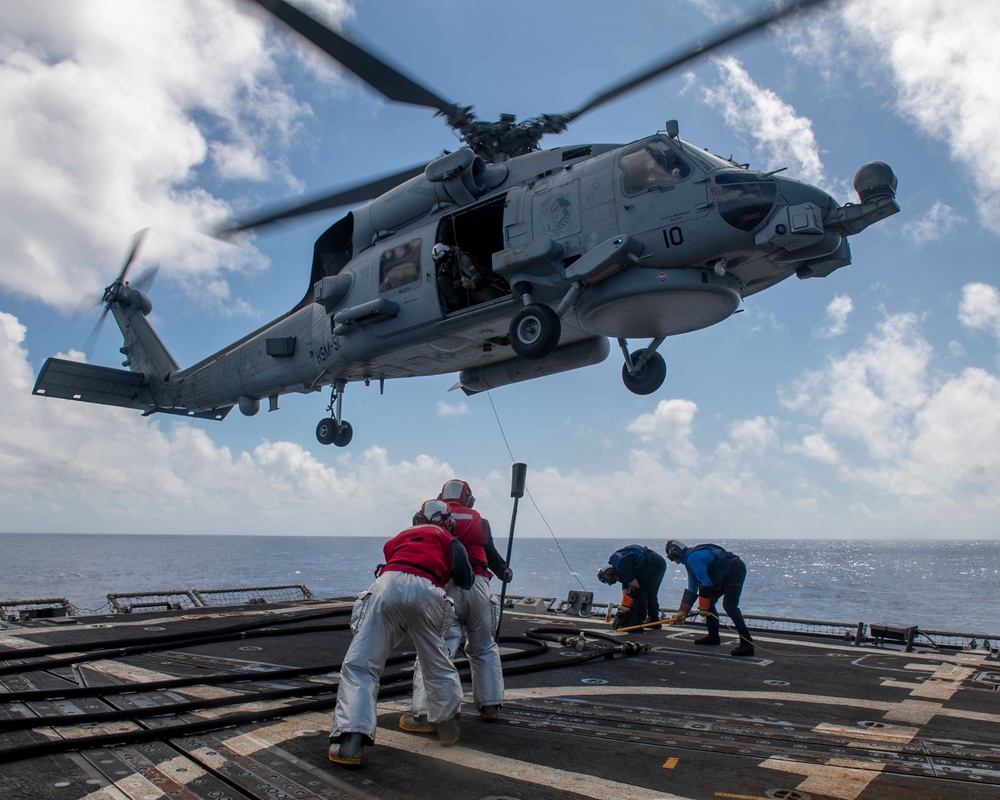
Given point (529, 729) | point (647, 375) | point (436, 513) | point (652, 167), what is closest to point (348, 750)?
point (529, 729)

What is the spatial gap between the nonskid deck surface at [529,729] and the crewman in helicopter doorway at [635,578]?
86.8 inches

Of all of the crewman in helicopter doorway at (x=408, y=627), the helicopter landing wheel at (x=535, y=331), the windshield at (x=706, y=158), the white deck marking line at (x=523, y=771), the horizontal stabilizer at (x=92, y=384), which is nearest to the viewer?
the white deck marking line at (x=523, y=771)

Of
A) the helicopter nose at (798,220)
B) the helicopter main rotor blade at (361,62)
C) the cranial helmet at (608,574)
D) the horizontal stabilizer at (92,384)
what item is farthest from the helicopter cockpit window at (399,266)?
the horizontal stabilizer at (92,384)

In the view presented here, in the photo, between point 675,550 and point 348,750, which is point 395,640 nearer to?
point 348,750

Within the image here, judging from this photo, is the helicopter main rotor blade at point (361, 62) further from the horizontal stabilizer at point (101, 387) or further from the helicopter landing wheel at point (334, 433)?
the horizontal stabilizer at point (101, 387)

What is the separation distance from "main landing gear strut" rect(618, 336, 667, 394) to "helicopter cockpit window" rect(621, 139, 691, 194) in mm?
2817

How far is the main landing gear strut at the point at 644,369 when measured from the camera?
40.3 feet

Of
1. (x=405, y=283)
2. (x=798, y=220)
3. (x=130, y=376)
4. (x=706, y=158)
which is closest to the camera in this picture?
(x=798, y=220)

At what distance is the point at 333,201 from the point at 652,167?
6.24 metres

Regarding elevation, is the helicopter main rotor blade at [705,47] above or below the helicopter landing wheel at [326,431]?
above

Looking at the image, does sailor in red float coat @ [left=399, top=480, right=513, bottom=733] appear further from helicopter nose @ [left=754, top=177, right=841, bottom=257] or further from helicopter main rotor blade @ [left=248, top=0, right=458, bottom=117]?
helicopter main rotor blade @ [left=248, top=0, right=458, bottom=117]

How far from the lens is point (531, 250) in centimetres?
1106

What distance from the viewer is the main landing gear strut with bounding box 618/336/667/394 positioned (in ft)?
40.3

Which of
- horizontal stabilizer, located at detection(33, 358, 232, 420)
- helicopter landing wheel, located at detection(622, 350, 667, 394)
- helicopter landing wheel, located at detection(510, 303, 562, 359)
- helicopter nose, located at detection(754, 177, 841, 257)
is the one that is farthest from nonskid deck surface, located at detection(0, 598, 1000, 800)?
horizontal stabilizer, located at detection(33, 358, 232, 420)
